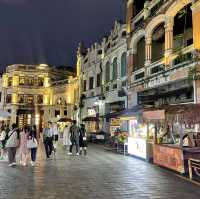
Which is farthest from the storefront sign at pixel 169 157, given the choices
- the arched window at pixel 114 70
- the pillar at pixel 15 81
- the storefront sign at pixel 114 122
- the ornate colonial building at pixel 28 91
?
the pillar at pixel 15 81

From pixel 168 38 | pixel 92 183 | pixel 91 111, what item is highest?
pixel 168 38

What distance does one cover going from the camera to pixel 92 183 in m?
11.0

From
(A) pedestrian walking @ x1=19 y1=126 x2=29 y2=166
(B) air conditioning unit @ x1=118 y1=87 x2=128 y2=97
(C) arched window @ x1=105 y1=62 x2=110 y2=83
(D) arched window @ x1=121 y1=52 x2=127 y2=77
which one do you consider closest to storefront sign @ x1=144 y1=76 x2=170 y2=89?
(B) air conditioning unit @ x1=118 y1=87 x2=128 y2=97

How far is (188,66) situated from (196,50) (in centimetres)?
110

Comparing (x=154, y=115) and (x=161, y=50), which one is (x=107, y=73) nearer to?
(x=161, y=50)

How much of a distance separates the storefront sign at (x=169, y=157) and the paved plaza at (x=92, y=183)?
0.39 metres

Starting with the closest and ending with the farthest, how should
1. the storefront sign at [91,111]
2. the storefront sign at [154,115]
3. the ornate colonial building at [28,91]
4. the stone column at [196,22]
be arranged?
the storefront sign at [154,115]
the stone column at [196,22]
the storefront sign at [91,111]
the ornate colonial building at [28,91]

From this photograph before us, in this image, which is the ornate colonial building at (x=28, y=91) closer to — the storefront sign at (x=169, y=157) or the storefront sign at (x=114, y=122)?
the storefront sign at (x=114, y=122)

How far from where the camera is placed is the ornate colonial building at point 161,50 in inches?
769

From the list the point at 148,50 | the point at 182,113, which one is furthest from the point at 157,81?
the point at 182,113

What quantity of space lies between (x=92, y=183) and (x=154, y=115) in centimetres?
554

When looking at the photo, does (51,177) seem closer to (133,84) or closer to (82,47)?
(133,84)

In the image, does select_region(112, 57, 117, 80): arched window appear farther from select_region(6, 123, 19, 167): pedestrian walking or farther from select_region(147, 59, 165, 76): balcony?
select_region(6, 123, 19, 167): pedestrian walking

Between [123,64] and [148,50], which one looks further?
[123,64]
